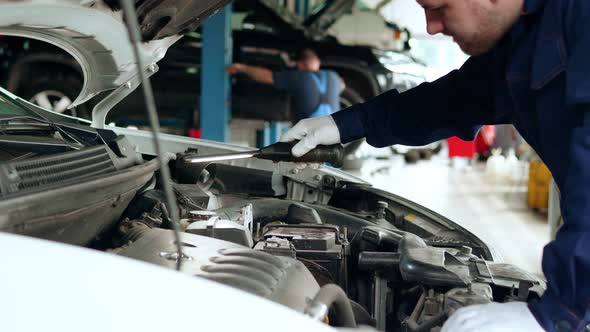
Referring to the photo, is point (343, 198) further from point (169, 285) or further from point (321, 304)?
point (169, 285)

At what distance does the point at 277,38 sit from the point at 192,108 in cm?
120

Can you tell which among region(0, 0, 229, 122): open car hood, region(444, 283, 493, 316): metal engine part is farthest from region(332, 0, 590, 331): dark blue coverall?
region(0, 0, 229, 122): open car hood

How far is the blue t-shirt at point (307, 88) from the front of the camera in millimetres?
5980

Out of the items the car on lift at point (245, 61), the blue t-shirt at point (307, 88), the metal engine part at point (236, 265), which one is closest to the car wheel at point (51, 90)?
the car on lift at point (245, 61)

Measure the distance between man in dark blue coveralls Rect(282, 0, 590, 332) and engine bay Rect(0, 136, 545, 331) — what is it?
0.29 m

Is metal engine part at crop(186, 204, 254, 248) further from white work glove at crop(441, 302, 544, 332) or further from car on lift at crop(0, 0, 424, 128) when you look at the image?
car on lift at crop(0, 0, 424, 128)

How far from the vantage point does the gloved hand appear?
223 centimetres

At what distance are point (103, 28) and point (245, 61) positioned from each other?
4.86m

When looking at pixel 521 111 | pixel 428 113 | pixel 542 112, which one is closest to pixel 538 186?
pixel 428 113

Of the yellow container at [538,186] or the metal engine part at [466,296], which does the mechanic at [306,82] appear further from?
the metal engine part at [466,296]

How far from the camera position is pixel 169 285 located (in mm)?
1027

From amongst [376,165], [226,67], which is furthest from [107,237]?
[376,165]

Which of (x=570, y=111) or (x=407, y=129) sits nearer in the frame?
(x=570, y=111)

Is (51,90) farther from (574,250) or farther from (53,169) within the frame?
(574,250)
